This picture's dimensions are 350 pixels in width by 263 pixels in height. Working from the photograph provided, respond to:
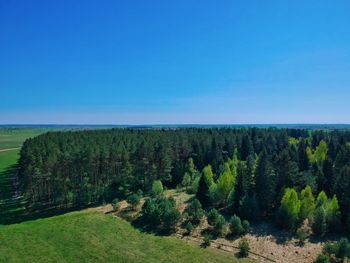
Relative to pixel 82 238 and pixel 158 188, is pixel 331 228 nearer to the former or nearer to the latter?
pixel 158 188

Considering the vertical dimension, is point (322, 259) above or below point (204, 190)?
below

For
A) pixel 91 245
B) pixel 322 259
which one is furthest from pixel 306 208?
pixel 91 245

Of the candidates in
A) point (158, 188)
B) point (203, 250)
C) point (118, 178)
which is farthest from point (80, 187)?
point (203, 250)

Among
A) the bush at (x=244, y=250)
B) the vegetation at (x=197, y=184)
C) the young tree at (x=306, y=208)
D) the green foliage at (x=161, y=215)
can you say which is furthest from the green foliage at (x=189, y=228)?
the young tree at (x=306, y=208)

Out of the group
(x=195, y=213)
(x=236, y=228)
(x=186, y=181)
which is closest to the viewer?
(x=236, y=228)

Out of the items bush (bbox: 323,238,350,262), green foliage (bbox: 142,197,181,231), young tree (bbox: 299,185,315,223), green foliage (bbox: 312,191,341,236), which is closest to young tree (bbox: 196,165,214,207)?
green foliage (bbox: 142,197,181,231)

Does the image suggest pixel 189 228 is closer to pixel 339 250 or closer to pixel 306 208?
pixel 306 208

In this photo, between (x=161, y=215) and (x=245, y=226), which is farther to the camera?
(x=161, y=215)

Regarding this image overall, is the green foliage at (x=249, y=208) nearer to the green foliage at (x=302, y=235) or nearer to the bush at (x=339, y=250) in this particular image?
the green foliage at (x=302, y=235)
